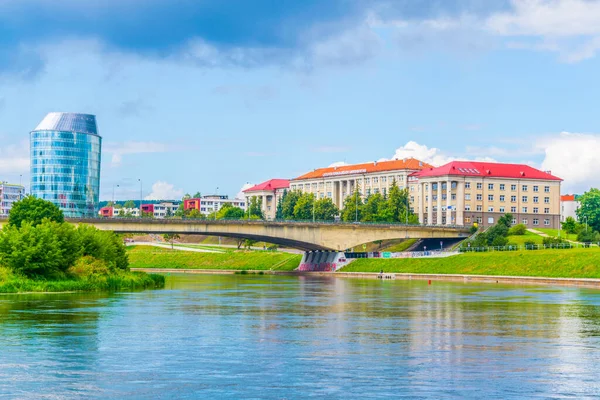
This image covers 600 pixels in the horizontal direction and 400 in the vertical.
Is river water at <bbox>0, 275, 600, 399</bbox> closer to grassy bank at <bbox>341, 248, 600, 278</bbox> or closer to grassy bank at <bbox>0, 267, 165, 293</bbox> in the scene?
grassy bank at <bbox>0, 267, 165, 293</bbox>

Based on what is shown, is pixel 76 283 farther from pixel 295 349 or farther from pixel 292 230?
pixel 292 230

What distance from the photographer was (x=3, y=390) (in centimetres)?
3438

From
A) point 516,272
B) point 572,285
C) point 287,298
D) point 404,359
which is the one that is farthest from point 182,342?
point 516,272

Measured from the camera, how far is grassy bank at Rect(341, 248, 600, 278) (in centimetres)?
12500

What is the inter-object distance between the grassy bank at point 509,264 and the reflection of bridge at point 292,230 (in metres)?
6.05

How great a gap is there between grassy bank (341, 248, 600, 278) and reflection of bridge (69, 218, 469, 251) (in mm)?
6054

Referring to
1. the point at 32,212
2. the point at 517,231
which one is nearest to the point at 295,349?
Answer: the point at 32,212

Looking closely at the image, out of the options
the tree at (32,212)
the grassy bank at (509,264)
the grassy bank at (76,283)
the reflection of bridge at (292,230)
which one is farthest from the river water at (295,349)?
the reflection of bridge at (292,230)

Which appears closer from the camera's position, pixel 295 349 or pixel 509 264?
pixel 295 349

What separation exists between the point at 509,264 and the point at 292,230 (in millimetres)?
42365

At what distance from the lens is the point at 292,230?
166 meters

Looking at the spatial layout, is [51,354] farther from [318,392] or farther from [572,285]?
[572,285]

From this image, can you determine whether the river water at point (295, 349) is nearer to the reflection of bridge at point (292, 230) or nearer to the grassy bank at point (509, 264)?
the grassy bank at point (509, 264)

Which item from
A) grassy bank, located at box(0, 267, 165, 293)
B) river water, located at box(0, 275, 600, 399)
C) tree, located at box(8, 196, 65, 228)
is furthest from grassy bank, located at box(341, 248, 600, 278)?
tree, located at box(8, 196, 65, 228)
